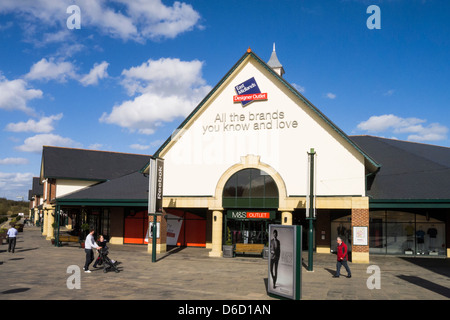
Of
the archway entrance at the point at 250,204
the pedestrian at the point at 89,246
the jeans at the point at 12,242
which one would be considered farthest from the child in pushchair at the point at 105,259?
the jeans at the point at 12,242

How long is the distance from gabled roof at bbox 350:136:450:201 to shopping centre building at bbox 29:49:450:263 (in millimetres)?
112

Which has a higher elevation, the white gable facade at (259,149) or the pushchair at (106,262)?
the white gable facade at (259,149)

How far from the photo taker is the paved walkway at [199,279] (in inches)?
544

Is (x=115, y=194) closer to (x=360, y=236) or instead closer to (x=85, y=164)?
(x=85, y=164)

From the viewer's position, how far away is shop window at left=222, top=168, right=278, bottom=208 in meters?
25.4

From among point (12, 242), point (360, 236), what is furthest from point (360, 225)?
point (12, 242)

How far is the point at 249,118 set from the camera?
2612 cm

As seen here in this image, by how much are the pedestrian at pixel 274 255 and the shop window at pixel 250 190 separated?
1155cm

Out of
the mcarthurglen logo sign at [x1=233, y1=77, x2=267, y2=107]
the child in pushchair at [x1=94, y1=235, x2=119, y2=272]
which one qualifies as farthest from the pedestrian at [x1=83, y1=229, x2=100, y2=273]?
the mcarthurglen logo sign at [x1=233, y1=77, x2=267, y2=107]

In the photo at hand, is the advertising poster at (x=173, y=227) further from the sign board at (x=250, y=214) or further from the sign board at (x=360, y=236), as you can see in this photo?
the sign board at (x=360, y=236)

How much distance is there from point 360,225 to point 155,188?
Answer: 1216cm

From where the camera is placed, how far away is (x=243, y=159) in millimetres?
26016
